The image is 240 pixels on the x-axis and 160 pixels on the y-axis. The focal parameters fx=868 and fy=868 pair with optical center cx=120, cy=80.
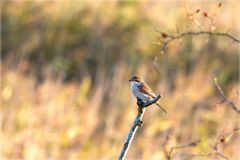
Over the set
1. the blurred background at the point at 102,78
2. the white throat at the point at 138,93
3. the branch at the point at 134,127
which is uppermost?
the blurred background at the point at 102,78

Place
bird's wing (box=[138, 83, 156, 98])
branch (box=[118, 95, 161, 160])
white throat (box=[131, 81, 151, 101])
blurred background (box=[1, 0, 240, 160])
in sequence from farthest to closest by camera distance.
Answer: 1. blurred background (box=[1, 0, 240, 160])
2. bird's wing (box=[138, 83, 156, 98])
3. white throat (box=[131, 81, 151, 101])
4. branch (box=[118, 95, 161, 160])

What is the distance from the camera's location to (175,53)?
9.95 meters

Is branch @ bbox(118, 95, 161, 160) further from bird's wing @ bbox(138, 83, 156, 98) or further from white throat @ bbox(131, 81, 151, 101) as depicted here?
bird's wing @ bbox(138, 83, 156, 98)

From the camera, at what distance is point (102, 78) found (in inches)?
356

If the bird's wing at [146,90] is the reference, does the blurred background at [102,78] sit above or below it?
above

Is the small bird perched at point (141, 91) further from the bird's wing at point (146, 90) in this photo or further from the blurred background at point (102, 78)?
the blurred background at point (102, 78)

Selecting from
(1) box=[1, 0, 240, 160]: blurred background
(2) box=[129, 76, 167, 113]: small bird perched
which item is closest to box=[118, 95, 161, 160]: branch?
(2) box=[129, 76, 167, 113]: small bird perched

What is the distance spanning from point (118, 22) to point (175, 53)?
3.26 feet

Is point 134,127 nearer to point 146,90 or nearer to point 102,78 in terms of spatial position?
point 146,90

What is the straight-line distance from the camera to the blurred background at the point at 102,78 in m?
7.89

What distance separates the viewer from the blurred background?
25.9ft

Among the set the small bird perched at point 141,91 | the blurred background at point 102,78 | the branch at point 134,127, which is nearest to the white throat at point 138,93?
the small bird perched at point 141,91

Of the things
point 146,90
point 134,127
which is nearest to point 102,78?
point 146,90

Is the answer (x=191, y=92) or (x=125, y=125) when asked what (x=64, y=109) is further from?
(x=191, y=92)
